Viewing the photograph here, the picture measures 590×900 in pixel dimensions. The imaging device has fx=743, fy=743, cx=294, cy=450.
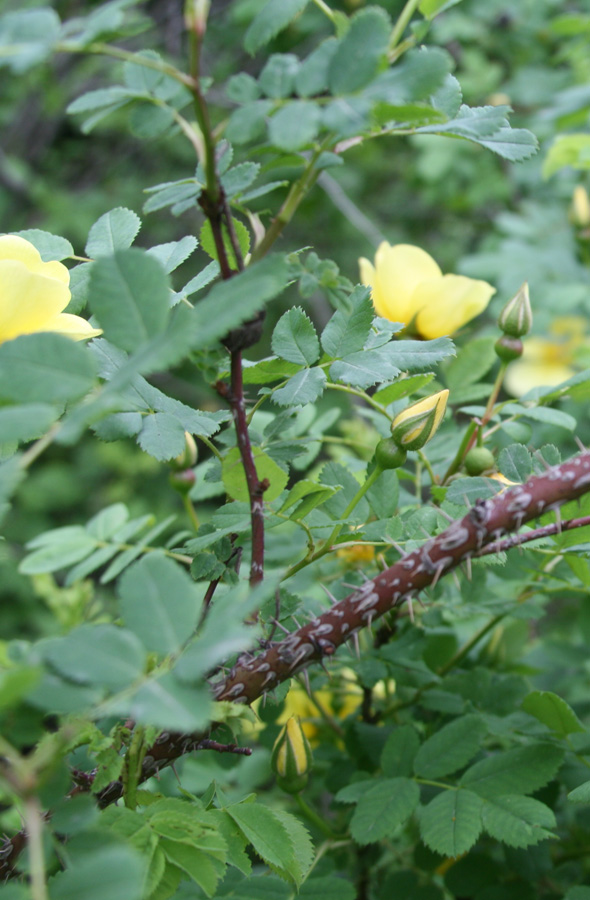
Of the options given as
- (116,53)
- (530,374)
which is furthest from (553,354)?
(116,53)

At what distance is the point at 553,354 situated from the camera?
5.98 feet

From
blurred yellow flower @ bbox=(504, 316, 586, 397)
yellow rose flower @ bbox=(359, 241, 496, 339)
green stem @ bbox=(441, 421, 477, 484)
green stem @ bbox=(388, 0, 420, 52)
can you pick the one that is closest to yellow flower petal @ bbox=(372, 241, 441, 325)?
yellow rose flower @ bbox=(359, 241, 496, 339)

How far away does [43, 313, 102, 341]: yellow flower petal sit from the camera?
0.46m

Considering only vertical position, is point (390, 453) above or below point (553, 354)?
above

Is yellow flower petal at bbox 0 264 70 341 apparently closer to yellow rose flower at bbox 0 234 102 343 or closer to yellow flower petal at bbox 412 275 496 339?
yellow rose flower at bbox 0 234 102 343

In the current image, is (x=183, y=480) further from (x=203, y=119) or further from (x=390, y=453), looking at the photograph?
(x=203, y=119)

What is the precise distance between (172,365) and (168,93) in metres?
0.16

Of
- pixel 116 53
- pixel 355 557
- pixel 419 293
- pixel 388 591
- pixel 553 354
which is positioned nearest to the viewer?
pixel 116 53

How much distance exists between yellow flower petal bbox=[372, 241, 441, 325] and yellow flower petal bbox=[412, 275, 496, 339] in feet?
0.04

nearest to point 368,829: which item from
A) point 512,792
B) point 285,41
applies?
point 512,792

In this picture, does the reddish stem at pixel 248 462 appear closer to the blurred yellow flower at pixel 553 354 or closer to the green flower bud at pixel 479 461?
the green flower bud at pixel 479 461

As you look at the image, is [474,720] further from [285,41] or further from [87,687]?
[285,41]

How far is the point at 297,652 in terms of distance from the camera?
431 millimetres

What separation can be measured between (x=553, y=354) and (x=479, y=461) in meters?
1.35
